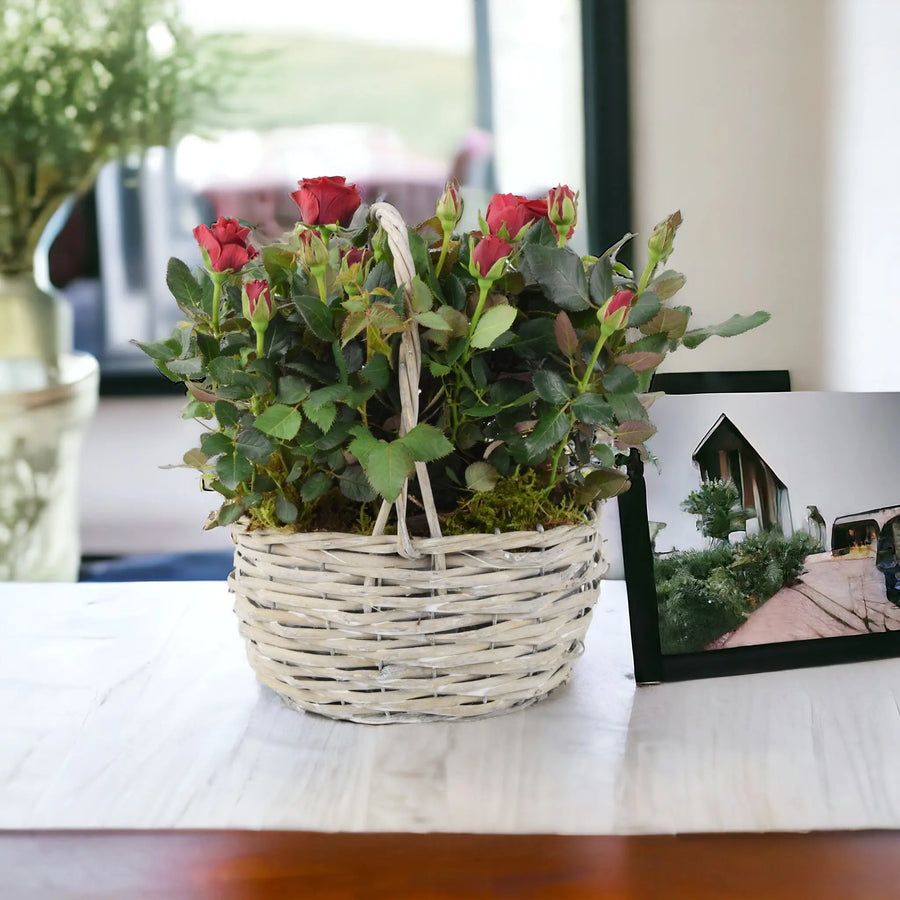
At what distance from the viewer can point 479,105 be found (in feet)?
5.35

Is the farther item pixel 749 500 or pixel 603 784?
pixel 749 500

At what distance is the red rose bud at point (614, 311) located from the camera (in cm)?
54

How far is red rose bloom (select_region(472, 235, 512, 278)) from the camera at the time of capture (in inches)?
21.4

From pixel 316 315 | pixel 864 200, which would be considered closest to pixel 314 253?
pixel 316 315

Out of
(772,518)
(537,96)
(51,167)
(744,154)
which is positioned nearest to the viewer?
(772,518)

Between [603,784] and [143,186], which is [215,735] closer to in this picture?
[603,784]

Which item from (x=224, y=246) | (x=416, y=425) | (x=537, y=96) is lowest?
(x=416, y=425)

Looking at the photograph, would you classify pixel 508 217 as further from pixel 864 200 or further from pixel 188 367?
pixel 864 200

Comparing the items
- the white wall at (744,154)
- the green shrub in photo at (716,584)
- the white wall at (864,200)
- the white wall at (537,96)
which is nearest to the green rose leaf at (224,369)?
the green shrub in photo at (716,584)

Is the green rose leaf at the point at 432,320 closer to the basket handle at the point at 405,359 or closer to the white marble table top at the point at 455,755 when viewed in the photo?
the basket handle at the point at 405,359

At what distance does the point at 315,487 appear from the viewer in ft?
1.93

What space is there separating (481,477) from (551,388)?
69 millimetres

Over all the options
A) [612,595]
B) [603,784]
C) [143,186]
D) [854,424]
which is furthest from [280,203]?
[603,784]

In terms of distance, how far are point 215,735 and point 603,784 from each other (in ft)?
0.83
